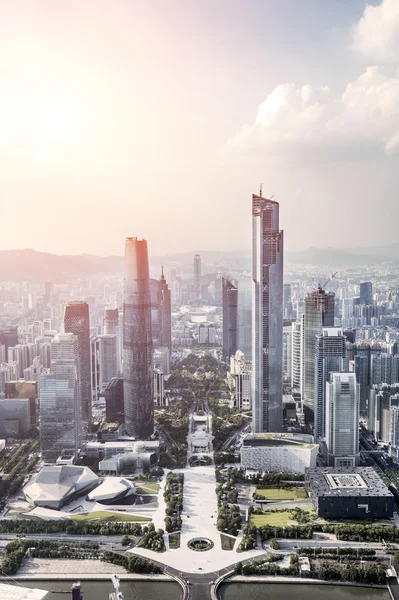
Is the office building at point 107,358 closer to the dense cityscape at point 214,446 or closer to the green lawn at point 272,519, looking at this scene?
the dense cityscape at point 214,446

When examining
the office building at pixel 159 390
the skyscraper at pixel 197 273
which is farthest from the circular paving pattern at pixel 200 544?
the skyscraper at pixel 197 273

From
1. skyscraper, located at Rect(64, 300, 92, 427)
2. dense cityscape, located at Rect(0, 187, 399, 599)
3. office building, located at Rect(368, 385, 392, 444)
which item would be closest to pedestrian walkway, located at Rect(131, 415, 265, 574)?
dense cityscape, located at Rect(0, 187, 399, 599)

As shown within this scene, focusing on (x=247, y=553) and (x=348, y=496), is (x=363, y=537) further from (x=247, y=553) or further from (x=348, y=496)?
(x=247, y=553)

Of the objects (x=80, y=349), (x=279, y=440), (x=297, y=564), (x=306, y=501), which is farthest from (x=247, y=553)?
(x=80, y=349)

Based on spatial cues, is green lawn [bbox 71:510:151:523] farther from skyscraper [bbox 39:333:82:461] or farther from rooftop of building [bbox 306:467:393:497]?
rooftop of building [bbox 306:467:393:497]

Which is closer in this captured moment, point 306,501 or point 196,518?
point 196,518

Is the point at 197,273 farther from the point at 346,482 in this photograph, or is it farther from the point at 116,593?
the point at 116,593
